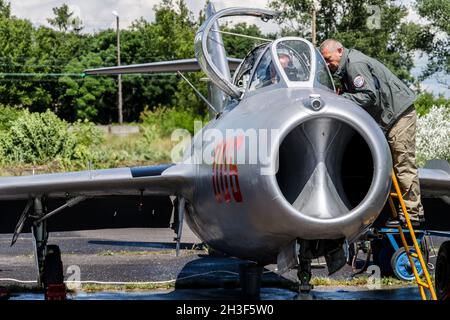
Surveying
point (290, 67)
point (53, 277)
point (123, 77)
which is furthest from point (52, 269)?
point (123, 77)

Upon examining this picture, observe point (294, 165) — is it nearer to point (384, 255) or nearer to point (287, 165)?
point (287, 165)

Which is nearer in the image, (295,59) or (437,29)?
(295,59)

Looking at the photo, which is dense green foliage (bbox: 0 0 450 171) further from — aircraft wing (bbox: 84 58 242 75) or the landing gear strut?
the landing gear strut

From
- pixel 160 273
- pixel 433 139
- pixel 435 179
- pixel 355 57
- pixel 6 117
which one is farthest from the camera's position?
pixel 6 117

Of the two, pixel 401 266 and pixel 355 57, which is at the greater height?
pixel 355 57

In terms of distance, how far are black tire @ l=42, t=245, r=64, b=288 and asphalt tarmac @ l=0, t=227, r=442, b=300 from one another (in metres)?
0.63

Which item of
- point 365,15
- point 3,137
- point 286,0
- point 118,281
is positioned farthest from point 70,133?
point 118,281

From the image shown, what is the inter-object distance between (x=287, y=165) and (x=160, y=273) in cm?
738

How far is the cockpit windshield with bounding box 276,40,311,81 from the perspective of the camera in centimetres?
789

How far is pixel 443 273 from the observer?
33.4 ft

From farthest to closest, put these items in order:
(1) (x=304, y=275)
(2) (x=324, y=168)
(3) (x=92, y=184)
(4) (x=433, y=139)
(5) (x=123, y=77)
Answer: (5) (x=123, y=77) < (4) (x=433, y=139) < (3) (x=92, y=184) < (1) (x=304, y=275) < (2) (x=324, y=168)

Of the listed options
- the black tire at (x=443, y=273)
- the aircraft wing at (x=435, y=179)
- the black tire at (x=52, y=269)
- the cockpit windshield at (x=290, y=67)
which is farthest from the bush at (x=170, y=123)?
the cockpit windshield at (x=290, y=67)

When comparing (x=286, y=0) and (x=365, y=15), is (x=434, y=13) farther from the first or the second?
(x=286, y=0)

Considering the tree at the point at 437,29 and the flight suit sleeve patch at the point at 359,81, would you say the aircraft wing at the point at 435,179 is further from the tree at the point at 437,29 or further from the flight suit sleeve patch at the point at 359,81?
the tree at the point at 437,29
